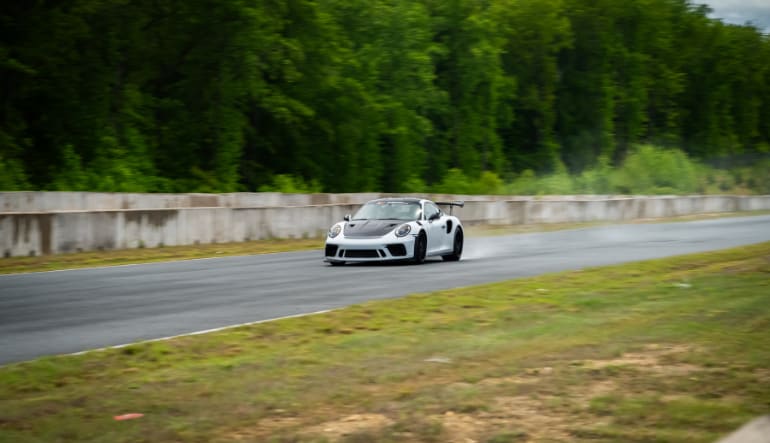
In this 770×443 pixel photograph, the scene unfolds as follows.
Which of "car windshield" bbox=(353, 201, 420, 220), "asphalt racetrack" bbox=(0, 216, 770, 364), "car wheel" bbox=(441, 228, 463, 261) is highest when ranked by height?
"car windshield" bbox=(353, 201, 420, 220)

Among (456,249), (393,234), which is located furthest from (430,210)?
(393,234)

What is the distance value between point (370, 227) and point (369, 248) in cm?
57

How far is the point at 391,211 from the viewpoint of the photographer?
2283 cm

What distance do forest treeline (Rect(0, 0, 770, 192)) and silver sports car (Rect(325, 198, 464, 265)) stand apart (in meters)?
16.9

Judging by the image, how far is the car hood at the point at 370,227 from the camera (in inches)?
858

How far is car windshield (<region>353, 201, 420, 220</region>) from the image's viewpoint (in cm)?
2258

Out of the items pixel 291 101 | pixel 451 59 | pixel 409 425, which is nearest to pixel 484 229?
pixel 291 101

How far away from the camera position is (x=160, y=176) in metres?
50.8

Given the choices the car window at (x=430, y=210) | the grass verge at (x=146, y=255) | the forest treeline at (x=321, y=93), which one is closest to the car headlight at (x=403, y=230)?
the car window at (x=430, y=210)

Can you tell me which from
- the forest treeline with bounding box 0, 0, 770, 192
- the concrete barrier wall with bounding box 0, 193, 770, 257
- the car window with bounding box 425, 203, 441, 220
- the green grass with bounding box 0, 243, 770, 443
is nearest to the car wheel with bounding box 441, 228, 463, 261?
the car window with bounding box 425, 203, 441, 220

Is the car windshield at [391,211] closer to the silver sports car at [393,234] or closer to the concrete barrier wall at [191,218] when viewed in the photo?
the silver sports car at [393,234]

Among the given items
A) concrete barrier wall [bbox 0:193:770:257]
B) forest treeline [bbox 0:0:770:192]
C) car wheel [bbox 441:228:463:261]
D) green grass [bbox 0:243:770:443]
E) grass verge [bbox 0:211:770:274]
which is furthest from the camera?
forest treeline [bbox 0:0:770:192]

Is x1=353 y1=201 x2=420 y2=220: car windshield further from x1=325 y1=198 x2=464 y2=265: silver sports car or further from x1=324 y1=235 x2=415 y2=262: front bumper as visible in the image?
x1=324 y1=235 x2=415 y2=262: front bumper

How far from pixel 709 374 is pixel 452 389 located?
6.71 ft
